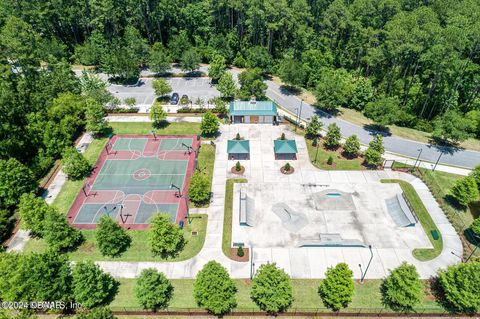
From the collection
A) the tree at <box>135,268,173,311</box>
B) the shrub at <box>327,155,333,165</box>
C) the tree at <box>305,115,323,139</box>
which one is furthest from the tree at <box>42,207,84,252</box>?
the tree at <box>305,115,323,139</box>

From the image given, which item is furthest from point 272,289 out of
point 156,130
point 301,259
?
point 156,130

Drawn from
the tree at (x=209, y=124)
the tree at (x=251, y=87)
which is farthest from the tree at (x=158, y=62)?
the tree at (x=209, y=124)

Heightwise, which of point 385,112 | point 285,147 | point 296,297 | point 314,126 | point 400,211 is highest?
point 385,112

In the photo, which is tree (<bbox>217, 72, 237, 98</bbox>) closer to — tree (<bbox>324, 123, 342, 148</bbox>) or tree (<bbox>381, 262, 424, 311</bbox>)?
tree (<bbox>324, 123, 342, 148</bbox>)

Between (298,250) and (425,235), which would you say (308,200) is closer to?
(298,250)

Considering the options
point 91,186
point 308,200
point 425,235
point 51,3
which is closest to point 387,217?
point 425,235

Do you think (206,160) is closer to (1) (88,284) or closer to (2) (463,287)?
(1) (88,284)
